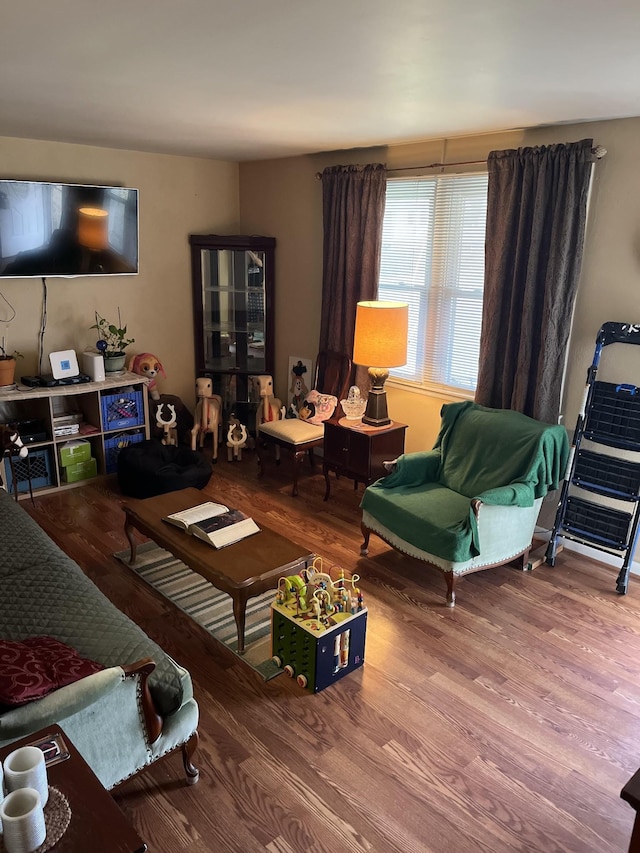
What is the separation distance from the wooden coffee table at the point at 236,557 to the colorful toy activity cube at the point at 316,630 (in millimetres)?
104

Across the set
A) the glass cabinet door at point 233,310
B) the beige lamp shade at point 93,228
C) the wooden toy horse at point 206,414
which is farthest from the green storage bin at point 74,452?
the beige lamp shade at point 93,228

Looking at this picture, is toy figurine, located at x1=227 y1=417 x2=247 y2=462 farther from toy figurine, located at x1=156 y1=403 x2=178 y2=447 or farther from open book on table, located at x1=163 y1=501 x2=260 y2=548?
open book on table, located at x1=163 y1=501 x2=260 y2=548

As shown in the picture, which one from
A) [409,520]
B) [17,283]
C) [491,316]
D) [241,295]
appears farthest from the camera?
[241,295]

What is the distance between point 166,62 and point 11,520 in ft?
6.95

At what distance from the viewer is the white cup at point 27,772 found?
128 cm

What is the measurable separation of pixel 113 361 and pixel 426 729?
11.4ft

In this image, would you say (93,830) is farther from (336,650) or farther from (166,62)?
(166,62)

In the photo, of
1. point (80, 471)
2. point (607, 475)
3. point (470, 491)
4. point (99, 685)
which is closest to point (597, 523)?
point (607, 475)

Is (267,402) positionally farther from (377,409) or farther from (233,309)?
(377,409)

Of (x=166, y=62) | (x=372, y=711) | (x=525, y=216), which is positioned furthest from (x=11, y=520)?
(x=525, y=216)

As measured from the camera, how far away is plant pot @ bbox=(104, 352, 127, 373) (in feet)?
15.5

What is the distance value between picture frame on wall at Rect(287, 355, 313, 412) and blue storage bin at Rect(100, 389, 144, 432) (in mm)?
1225

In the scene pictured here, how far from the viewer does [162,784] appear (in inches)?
83.1

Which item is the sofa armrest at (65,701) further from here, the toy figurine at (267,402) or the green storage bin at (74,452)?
the toy figurine at (267,402)
